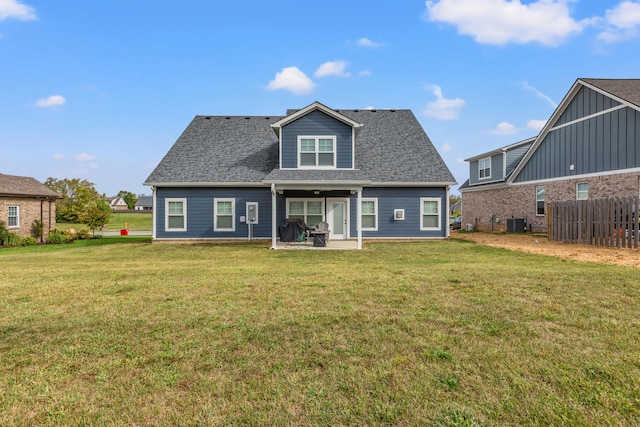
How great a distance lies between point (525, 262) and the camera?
9023 millimetres

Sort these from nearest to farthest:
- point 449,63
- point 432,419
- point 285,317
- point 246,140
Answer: point 432,419 < point 285,317 < point 449,63 < point 246,140

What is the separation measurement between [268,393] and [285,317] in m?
1.77

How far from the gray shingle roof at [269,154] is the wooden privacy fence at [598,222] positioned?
4.91 m

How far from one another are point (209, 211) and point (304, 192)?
15.4ft

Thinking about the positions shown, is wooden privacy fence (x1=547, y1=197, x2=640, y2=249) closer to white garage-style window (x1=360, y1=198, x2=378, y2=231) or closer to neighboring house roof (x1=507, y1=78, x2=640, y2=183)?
neighboring house roof (x1=507, y1=78, x2=640, y2=183)

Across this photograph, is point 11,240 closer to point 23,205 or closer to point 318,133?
point 23,205

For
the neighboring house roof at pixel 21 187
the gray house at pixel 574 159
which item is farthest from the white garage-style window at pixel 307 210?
the neighboring house roof at pixel 21 187

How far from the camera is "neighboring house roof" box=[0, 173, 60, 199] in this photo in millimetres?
17622

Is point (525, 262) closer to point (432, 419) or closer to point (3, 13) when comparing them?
point (432, 419)

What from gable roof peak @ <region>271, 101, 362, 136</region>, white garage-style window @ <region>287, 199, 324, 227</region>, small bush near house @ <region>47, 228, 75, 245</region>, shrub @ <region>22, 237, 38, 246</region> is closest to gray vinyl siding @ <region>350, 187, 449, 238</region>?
white garage-style window @ <region>287, 199, 324, 227</region>

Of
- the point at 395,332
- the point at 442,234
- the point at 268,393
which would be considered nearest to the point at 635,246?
the point at 442,234

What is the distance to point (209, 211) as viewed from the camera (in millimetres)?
15930

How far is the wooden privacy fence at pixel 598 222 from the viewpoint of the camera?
37.1 feet

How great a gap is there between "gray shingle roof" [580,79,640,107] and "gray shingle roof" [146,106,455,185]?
7.95 meters
